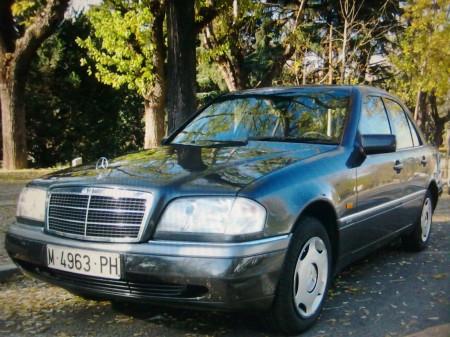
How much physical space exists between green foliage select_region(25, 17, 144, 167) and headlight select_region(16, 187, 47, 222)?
1364cm

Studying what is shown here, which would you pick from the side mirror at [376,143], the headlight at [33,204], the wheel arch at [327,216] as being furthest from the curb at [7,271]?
the side mirror at [376,143]

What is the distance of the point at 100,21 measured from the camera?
15.3m

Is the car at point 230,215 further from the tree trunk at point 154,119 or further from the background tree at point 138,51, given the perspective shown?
the tree trunk at point 154,119

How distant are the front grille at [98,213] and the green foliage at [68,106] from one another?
14034 mm

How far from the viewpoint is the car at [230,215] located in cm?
296

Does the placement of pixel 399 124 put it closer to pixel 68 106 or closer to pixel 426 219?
pixel 426 219

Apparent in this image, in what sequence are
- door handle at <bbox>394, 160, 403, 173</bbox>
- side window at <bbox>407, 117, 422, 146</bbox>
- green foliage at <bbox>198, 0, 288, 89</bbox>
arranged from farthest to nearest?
1. green foliage at <bbox>198, 0, 288, 89</bbox>
2. side window at <bbox>407, 117, 422, 146</bbox>
3. door handle at <bbox>394, 160, 403, 173</bbox>

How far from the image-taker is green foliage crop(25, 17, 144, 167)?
16.8m

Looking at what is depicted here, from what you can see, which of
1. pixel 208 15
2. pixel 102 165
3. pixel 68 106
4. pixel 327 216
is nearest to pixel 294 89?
pixel 327 216

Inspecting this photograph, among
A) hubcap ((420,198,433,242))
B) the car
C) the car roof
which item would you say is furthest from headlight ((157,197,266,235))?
hubcap ((420,198,433,242))

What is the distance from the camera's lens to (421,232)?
582 centimetres

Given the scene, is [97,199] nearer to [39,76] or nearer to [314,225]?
[314,225]

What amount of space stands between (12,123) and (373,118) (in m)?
10.7

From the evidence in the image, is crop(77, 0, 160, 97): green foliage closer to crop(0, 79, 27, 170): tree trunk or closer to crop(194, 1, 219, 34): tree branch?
crop(0, 79, 27, 170): tree trunk
